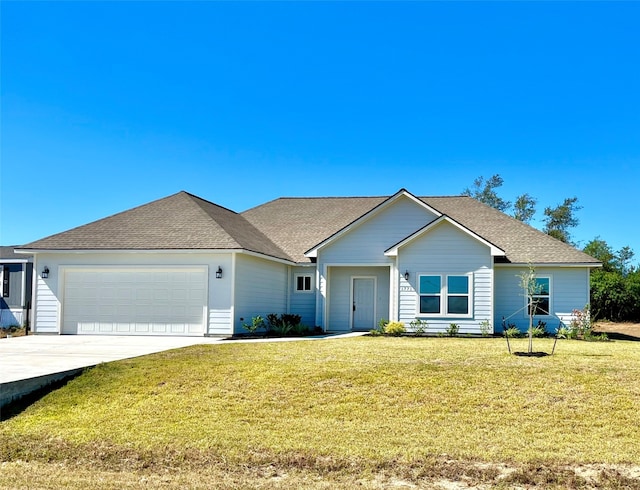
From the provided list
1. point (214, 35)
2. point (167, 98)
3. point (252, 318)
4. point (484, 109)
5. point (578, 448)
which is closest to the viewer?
point (578, 448)

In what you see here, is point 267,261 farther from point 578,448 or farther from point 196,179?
point 578,448

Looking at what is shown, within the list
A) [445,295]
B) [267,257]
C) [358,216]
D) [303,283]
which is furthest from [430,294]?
[358,216]

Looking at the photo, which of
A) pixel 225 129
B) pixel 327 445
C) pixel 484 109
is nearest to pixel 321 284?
pixel 225 129

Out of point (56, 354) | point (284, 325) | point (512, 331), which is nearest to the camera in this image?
point (56, 354)

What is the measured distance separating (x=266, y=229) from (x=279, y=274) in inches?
152

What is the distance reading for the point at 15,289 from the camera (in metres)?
25.1

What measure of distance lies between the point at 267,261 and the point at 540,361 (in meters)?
12.6

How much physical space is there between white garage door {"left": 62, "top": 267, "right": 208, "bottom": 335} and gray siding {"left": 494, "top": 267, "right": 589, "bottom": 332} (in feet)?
35.6

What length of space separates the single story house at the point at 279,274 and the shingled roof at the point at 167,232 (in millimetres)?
47

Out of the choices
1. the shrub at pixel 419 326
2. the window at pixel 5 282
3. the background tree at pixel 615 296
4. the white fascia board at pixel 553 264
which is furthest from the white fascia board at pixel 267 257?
the background tree at pixel 615 296

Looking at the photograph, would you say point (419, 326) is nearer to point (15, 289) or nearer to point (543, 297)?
point (543, 297)

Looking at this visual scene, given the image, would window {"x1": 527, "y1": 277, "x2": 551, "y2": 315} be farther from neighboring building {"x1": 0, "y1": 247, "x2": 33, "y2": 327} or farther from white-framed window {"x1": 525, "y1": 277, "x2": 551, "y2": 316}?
neighboring building {"x1": 0, "y1": 247, "x2": 33, "y2": 327}

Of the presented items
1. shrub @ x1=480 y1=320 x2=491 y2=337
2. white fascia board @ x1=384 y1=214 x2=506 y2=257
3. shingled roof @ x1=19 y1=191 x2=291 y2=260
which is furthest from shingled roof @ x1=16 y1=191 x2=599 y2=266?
shrub @ x1=480 y1=320 x2=491 y2=337

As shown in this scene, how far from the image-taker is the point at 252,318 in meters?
21.4
